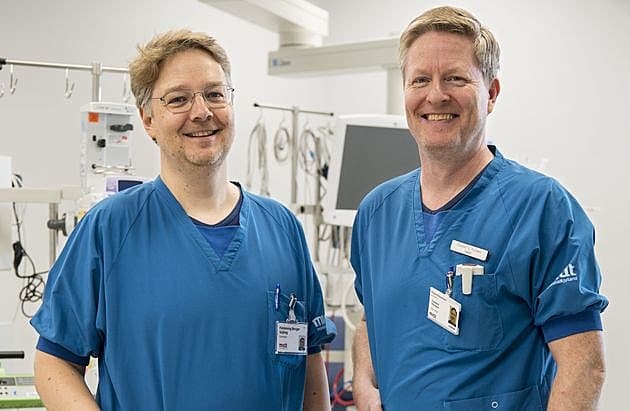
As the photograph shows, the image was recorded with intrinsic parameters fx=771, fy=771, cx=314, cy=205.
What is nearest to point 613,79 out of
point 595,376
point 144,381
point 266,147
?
point 266,147

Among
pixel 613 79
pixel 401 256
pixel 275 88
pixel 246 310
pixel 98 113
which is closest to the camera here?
pixel 246 310

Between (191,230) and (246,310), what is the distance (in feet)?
0.62

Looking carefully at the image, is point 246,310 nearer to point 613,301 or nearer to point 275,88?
point 613,301

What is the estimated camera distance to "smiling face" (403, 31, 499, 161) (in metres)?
1.49

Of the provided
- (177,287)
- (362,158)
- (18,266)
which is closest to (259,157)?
(362,158)

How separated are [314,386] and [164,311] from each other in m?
→ 0.41

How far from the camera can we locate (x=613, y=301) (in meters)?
4.09

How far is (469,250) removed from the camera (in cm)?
146

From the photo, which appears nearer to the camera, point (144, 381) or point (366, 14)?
point (144, 381)

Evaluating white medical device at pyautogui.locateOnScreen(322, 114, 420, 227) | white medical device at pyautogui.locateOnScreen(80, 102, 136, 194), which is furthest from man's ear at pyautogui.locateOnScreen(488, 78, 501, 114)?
white medical device at pyautogui.locateOnScreen(322, 114, 420, 227)

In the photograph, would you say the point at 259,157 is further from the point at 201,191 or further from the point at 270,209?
the point at 201,191

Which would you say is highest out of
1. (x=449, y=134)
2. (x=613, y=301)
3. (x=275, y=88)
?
(x=275, y=88)

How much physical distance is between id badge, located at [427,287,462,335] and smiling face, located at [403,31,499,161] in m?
0.28

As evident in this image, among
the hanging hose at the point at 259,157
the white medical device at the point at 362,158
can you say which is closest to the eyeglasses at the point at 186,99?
the white medical device at the point at 362,158
